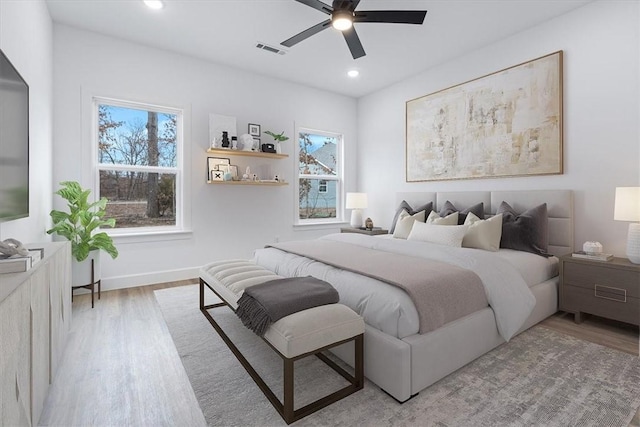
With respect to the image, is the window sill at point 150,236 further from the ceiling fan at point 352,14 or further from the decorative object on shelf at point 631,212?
the decorative object on shelf at point 631,212

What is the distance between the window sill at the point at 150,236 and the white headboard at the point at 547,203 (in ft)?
11.7

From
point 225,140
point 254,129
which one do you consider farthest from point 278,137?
Result: point 225,140

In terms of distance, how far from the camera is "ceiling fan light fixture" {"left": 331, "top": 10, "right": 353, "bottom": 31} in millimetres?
2582

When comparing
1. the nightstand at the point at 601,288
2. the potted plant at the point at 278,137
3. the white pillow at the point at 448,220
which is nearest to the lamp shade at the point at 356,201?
the potted plant at the point at 278,137

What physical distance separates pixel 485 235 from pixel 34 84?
423 centimetres

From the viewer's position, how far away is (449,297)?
2000mm

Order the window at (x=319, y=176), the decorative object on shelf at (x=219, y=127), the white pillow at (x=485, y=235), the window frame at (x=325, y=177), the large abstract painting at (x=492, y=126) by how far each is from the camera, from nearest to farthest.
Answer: the white pillow at (x=485, y=235)
the large abstract painting at (x=492, y=126)
the decorative object on shelf at (x=219, y=127)
the window frame at (x=325, y=177)
the window at (x=319, y=176)

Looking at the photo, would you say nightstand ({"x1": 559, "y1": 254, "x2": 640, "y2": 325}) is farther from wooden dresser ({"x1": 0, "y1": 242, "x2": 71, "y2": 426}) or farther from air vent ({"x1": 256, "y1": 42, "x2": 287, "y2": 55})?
air vent ({"x1": 256, "y1": 42, "x2": 287, "y2": 55})

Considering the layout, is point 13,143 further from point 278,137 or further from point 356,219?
point 356,219

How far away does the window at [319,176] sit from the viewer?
215 inches

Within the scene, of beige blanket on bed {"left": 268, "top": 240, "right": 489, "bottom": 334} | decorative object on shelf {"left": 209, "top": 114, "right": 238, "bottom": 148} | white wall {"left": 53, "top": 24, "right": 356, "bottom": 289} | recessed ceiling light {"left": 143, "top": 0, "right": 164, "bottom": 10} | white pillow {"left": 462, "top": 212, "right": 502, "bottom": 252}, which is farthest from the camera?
decorative object on shelf {"left": 209, "top": 114, "right": 238, "bottom": 148}

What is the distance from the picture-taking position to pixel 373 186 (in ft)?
18.4

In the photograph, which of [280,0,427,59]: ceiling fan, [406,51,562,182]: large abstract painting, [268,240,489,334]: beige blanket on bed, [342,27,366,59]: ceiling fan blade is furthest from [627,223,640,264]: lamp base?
[342,27,366,59]: ceiling fan blade

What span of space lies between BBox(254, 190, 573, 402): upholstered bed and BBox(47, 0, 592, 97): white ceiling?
1.85 meters
